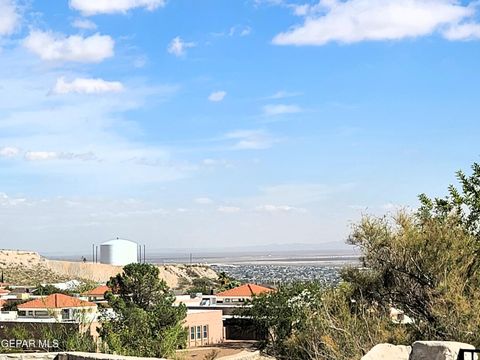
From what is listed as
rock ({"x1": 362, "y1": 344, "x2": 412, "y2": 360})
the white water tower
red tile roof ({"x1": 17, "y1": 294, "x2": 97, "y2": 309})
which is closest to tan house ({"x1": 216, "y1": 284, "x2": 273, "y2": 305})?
red tile roof ({"x1": 17, "y1": 294, "x2": 97, "y2": 309})

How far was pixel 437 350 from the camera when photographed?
1135 cm

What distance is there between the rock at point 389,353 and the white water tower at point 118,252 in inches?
4648

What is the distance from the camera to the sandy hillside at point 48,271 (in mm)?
118312

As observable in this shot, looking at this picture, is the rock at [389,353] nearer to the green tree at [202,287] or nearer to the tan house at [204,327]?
the tan house at [204,327]

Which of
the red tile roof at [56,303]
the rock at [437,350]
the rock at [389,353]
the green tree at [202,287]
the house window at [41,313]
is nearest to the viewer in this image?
the rock at [437,350]

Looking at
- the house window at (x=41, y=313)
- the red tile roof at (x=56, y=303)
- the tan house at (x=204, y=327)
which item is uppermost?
the red tile roof at (x=56, y=303)

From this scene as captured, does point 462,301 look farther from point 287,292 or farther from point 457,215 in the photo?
point 287,292

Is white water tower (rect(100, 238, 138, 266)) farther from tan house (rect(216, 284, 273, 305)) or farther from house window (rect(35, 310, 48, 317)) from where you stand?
house window (rect(35, 310, 48, 317))

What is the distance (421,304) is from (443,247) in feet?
5.23

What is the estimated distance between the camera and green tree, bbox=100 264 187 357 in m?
36.7

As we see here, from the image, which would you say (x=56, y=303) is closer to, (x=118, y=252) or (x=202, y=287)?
(x=202, y=287)

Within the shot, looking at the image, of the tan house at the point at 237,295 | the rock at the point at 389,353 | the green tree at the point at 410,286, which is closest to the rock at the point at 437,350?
the rock at the point at 389,353

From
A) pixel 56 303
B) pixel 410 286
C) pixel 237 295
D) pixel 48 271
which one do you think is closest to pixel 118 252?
pixel 48 271

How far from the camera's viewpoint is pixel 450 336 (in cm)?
1902
